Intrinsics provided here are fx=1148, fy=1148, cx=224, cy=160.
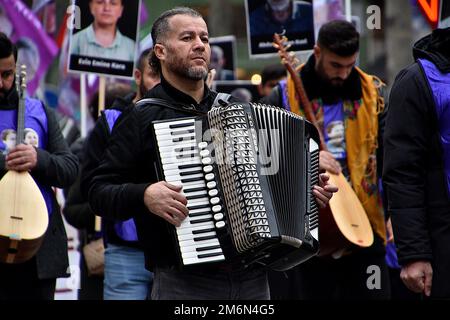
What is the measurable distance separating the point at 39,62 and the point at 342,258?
540cm

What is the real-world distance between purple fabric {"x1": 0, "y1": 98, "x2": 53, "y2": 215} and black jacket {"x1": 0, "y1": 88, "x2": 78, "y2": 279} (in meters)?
0.04

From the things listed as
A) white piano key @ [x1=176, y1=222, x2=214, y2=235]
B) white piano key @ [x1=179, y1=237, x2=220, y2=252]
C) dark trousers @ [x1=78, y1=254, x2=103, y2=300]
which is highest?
white piano key @ [x1=176, y1=222, x2=214, y2=235]

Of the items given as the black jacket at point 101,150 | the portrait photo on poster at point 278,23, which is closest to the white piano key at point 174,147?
the black jacket at point 101,150

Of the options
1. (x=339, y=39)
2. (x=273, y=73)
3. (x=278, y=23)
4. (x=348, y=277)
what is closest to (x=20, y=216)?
(x=348, y=277)

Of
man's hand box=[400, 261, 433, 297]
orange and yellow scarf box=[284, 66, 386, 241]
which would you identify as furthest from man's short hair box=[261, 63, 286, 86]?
man's hand box=[400, 261, 433, 297]

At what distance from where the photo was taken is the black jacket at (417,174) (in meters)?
5.42

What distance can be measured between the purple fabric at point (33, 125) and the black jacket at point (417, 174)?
2.16m

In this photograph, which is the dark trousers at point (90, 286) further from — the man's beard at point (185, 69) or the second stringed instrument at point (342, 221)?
the man's beard at point (185, 69)

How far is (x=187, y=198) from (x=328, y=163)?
7.15 feet

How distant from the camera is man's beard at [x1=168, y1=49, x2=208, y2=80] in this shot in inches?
215

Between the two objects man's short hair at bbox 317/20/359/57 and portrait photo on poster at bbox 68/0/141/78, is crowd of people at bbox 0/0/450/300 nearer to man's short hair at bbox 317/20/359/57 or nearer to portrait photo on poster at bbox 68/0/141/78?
man's short hair at bbox 317/20/359/57

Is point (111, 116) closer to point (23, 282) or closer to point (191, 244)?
point (23, 282)
